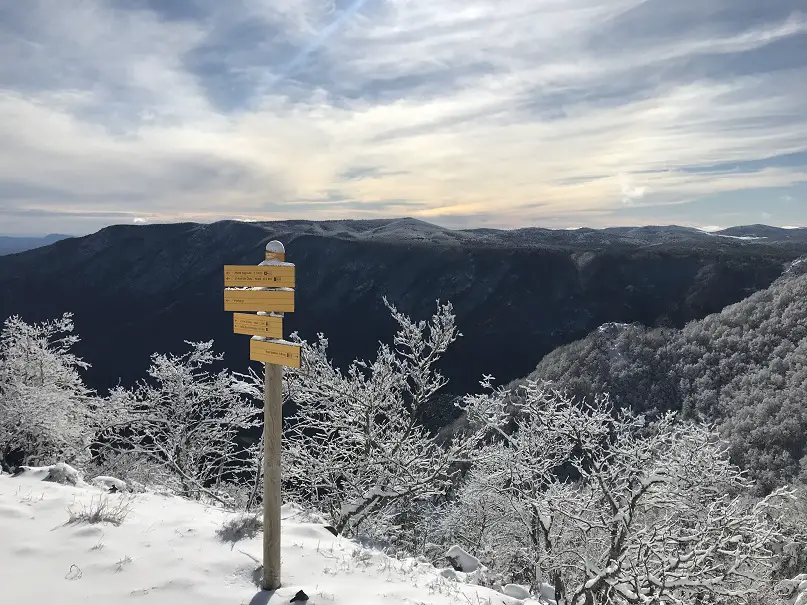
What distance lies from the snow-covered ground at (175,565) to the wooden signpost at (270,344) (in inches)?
17.1

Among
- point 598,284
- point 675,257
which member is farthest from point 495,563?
point 675,257

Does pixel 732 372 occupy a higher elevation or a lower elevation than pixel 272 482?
lower

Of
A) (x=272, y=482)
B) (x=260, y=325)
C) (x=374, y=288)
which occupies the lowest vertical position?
(x=374, y=288)

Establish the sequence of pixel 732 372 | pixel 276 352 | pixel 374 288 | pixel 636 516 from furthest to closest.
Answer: pixel 374 288, pixel 732 372, pixel 636 516, pixel 276 352

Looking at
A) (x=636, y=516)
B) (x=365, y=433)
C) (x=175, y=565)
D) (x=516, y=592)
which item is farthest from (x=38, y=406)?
(x=636, y=516)

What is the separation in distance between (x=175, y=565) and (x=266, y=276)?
9.23ft

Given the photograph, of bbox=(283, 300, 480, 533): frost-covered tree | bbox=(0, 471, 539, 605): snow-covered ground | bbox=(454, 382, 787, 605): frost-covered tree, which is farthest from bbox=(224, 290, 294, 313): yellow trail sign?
bbox=(283, 300, 480, 533): frost-covered tree

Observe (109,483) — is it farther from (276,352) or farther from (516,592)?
(516,592)

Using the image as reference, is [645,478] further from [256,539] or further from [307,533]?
[256,539]

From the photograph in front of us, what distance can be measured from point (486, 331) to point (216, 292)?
79727 millimetres

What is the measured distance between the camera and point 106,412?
19797 mm

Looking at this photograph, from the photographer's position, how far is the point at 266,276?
4.59 metres

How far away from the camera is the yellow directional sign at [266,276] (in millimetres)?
4523

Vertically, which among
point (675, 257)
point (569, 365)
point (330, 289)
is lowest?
point (569, 365)
